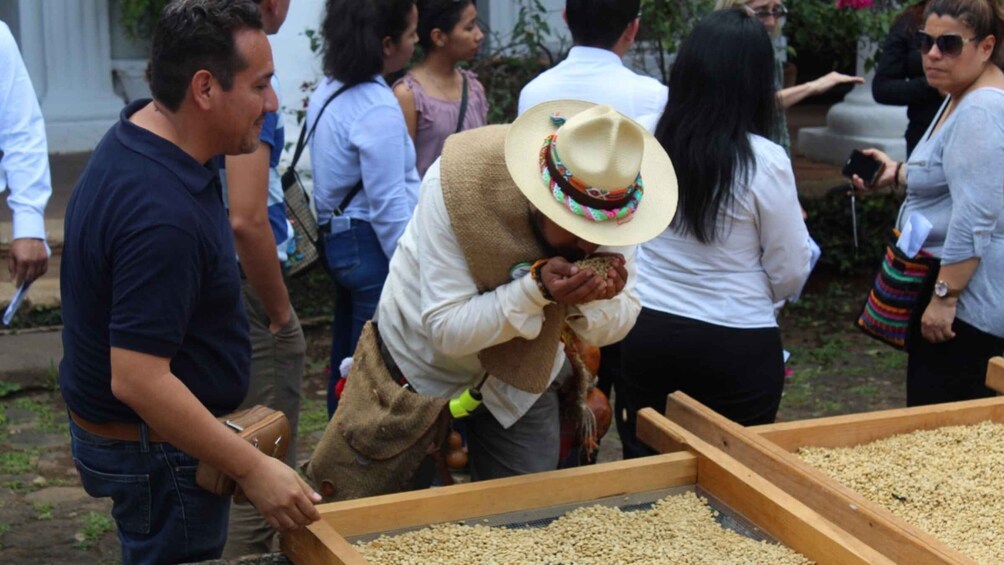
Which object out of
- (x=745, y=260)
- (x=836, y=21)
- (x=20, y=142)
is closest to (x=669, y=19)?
(x=836, y=21)

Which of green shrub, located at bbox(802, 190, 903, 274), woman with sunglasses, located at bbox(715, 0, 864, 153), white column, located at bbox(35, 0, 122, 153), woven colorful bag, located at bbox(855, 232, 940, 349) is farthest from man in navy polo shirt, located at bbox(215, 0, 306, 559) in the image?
green shrub, located at bbox(802, 190, 903, 274)

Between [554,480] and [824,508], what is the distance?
1.85ft

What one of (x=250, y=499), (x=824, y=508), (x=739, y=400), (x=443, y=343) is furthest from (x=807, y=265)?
(x=250, y=499)

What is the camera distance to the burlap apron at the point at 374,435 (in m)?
2.81

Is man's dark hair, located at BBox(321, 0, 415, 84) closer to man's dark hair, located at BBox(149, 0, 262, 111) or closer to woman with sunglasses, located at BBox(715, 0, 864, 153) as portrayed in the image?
woman with sunglasses, located at BBox(715, 0, 864, 153)

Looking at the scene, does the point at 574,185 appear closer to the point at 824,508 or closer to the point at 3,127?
the point at 824,508

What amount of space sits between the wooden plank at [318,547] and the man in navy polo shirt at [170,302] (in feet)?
0.20

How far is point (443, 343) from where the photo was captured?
8.79ft

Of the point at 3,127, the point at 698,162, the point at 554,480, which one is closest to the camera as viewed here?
the point at 554,480

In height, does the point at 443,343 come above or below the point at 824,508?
above

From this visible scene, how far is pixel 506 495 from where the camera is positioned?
2.62 m

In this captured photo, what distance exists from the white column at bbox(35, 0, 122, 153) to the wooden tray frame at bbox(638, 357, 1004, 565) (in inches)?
224

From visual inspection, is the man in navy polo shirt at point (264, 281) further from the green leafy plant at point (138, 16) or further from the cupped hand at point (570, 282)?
the green leafy plant at point (138, 16)

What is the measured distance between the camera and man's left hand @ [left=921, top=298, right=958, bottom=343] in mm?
3674
